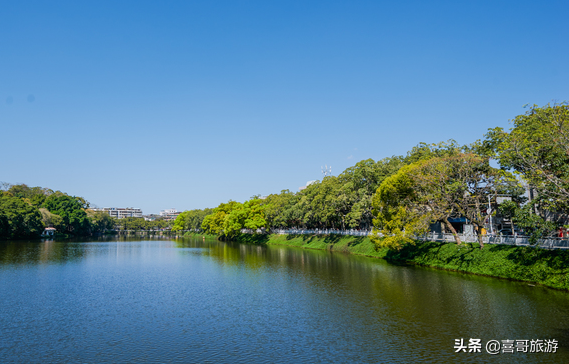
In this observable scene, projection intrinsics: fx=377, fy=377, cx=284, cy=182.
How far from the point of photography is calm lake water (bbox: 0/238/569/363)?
17.4 m

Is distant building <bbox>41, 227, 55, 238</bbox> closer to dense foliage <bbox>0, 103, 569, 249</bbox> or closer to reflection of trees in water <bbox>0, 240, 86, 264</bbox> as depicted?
dense foliage <bbox>0, 103, 569, 249</bbox>

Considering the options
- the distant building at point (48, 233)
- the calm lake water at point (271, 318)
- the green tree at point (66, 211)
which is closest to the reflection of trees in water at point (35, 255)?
the calm lake water at point (271, 318)

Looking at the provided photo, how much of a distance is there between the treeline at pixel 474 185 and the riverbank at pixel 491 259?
178 centimetres

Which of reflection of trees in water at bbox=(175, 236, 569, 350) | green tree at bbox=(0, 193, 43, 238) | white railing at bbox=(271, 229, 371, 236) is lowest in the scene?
reflection of trees in water at bbox=(175, 236, 569, 350)

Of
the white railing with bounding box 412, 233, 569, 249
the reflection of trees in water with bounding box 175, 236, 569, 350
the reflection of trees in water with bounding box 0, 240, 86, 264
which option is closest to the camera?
the reflection of trees in water with bounding box 175, 236, 569, 350

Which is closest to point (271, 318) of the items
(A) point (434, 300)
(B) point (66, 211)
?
(A) point (434, 300)

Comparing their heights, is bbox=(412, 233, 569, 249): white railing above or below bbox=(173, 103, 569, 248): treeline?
below

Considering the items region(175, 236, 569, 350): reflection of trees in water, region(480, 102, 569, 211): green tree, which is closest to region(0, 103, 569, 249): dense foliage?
region(480, 102, 569, 211): green tree

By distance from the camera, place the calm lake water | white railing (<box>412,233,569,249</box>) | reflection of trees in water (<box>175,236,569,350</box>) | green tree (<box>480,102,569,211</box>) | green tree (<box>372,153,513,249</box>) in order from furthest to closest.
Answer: green tree (<box>372,153,513,249</box>)
white railing (<box>412,233,569,249</box>)
green tree (<box>480,102,569,211</box>)
reflection of trees in water (<box>175,236,569,350</box>)
the calm lake water

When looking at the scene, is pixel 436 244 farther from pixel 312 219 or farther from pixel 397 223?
pixel 312 219

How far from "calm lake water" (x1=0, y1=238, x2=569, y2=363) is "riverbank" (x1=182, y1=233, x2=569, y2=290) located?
55.2 inches

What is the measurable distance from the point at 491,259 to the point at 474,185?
8.78 meters

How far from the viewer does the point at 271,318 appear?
23391 millimetres

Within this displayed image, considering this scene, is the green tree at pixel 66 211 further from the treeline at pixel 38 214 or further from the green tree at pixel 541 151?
the green tree at pixel 541 151
